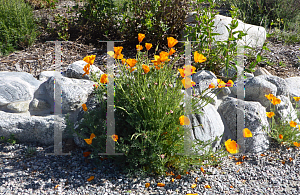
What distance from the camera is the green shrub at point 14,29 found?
4262 millimetres

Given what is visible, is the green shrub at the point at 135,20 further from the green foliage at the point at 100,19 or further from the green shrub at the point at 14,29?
the green shrub at the point at 14,29

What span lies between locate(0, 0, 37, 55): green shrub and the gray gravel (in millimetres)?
2112

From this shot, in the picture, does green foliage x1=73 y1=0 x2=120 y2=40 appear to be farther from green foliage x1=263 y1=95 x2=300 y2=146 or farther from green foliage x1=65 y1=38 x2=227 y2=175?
green foliage x1=263 y1=95 x2=300 y2=146

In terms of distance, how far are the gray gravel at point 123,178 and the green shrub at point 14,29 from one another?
2112mm

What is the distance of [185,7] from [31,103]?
9.26 ft

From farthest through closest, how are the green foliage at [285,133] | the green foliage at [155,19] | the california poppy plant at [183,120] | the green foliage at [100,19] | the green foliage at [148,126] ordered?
the green foliage at [100,19] → the green foliage at [155,19] → the green foliage at [285,133] → the green foliage at [148,126] → the california poppy plant at [183,120]

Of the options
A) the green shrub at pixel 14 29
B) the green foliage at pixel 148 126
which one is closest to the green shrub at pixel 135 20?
the green shrub at pixel 14 29

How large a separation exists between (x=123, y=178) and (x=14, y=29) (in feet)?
10.6

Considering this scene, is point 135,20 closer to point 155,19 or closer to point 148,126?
point 155,19

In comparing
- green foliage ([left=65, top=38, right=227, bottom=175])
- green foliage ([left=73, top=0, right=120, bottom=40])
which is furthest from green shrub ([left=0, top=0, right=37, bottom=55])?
green foliage ([left=65, top=38, right=227, bottom=175])

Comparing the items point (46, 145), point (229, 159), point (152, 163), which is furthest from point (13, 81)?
point (229, 159)

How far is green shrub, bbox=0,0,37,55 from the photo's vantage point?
426 centimetres

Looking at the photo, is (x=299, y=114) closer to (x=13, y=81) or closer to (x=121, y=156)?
(x=121, y=156)

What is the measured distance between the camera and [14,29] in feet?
14.2
